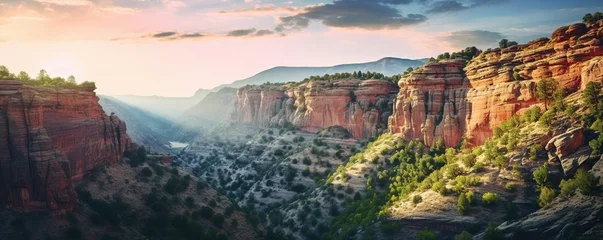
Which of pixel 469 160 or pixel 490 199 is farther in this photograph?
pixel 469 160

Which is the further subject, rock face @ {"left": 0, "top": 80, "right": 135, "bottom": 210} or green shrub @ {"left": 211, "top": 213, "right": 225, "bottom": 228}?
green shrub @ {"left": 211, "top": 213, "right": 225, "bottom": 228}

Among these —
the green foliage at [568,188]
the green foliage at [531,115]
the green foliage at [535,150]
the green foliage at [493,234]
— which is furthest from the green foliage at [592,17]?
the green foliage at [493,234]

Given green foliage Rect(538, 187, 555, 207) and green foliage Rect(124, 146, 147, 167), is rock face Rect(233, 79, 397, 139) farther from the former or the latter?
green foliage Rect(124, 146, 147, 167)

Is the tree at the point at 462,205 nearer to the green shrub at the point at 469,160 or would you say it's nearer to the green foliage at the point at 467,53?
the green shrub at the point at 469,160

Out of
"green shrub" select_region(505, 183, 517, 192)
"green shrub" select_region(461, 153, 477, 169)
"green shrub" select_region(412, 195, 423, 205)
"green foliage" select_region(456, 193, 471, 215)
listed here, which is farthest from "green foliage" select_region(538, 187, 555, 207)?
"green shrub" select_region(412, 195, 423, 205)

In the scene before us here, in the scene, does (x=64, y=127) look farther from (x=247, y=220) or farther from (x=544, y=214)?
(x=544, y=214)

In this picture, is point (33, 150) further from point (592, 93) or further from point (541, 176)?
point (592, 93)

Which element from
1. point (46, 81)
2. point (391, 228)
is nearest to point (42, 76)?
point (46, 81)

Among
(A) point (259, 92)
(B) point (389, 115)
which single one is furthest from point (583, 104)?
(A) point (259, 92)
